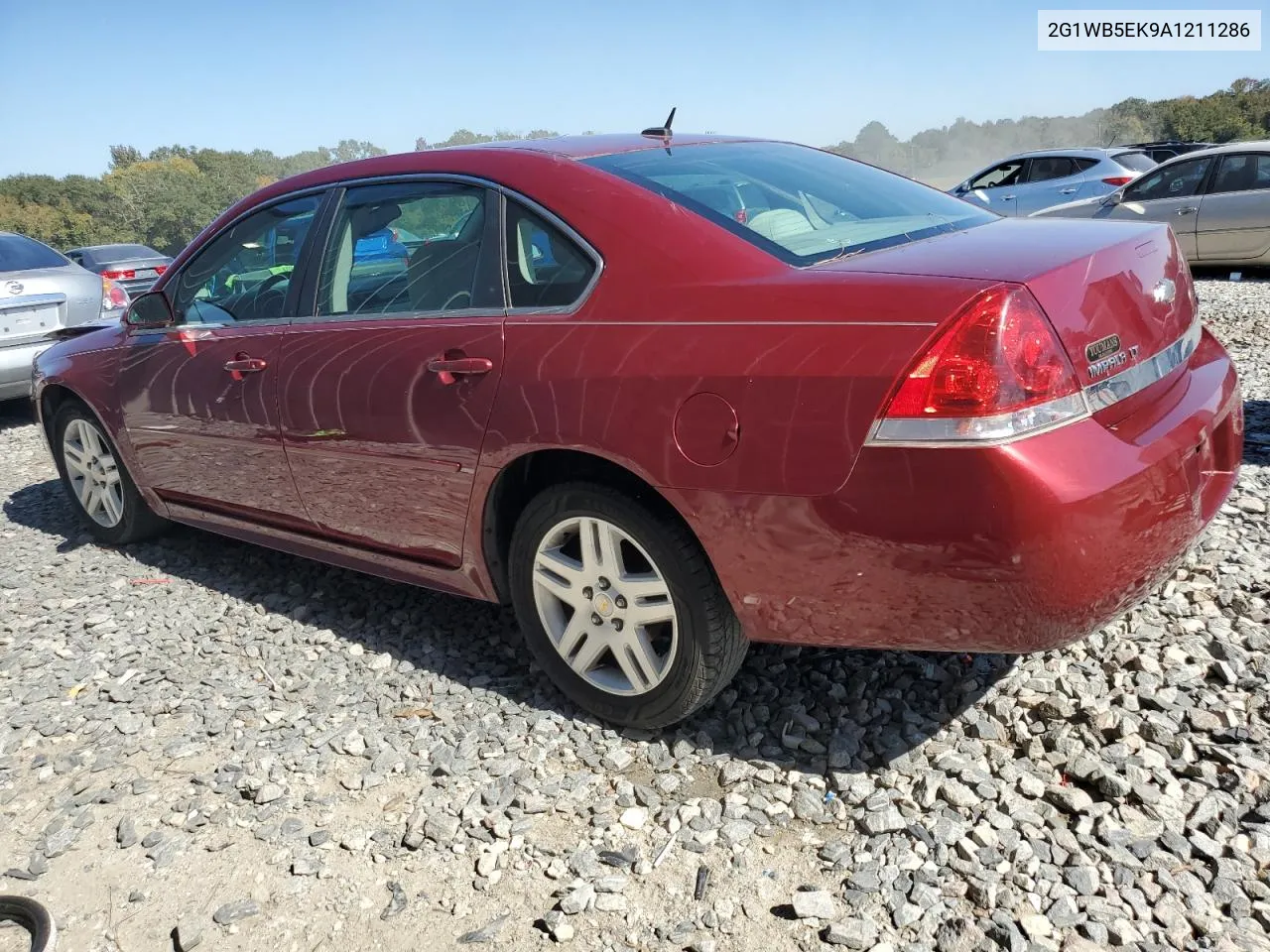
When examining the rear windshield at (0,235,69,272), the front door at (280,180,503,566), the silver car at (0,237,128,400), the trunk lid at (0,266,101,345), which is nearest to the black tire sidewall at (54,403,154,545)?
the front door at (280,180,503,566)

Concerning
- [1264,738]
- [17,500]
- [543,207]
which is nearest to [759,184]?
[543,207]

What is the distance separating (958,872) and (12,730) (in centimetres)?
294

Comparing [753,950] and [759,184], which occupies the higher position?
[759,184]

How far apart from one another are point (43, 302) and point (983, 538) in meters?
7.89

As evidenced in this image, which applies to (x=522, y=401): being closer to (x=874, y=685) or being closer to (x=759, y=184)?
(x=759, y=184)

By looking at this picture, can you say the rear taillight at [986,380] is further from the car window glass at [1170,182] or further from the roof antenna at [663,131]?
the car window glass at [1170,182]

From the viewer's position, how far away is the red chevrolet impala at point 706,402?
6.84 ft

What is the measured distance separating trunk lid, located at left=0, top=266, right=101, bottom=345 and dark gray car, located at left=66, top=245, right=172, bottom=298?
294 inches

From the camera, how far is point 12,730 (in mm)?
3283

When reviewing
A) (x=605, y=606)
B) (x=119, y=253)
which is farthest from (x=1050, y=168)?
(x=119, y=253)

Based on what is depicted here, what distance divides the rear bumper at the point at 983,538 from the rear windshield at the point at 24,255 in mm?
7693

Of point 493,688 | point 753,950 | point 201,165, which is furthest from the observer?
point 201,165

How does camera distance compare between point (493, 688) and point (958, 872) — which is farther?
point (493, 688)

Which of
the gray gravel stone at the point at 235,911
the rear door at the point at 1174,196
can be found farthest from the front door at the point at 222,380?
the rear door at the point at 1174,196
